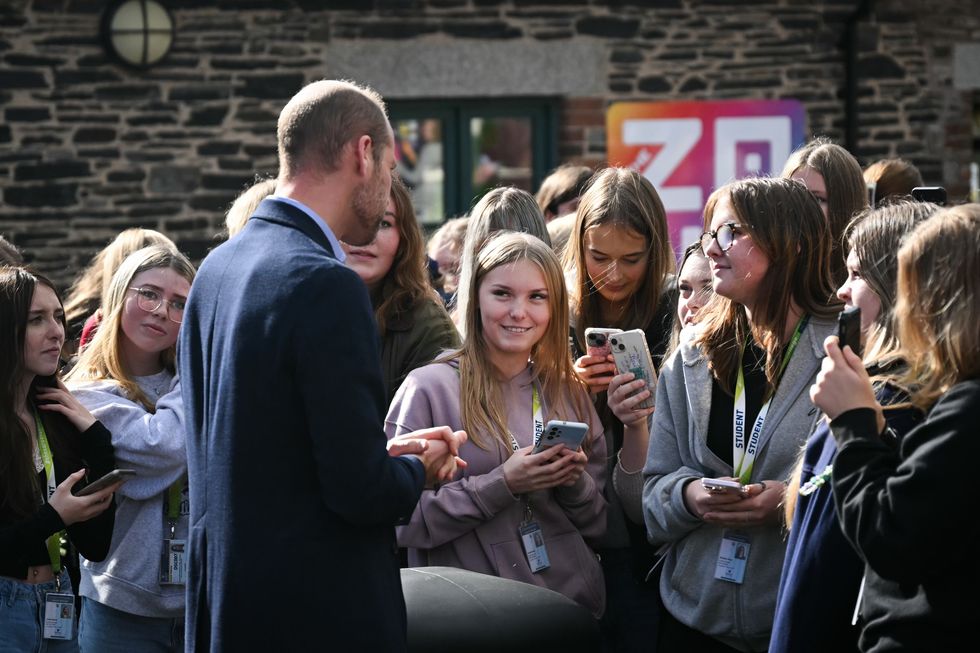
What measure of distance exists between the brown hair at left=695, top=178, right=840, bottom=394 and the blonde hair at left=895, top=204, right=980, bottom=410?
830 mm

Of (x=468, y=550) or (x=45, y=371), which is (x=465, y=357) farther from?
(x=45, y=371)

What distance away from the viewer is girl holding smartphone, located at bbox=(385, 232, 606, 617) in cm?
388

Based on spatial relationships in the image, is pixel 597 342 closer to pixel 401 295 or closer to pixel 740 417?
pixel 740 417

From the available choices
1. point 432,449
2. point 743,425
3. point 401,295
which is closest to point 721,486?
point 743,425

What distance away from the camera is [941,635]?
2.64 meters

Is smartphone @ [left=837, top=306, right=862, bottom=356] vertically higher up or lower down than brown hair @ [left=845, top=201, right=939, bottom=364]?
lower down

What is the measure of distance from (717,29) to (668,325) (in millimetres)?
6441

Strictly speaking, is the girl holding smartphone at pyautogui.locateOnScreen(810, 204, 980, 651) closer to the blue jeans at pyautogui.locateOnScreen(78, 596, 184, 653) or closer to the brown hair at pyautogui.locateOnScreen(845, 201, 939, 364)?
the brown hair at pyautogui.locateOnScreen(845, 201, 939, 364)

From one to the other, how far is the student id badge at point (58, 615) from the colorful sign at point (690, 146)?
6.96m

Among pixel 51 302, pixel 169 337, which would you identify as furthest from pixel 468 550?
pixel 51 302

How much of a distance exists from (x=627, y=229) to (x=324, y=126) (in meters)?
1.85

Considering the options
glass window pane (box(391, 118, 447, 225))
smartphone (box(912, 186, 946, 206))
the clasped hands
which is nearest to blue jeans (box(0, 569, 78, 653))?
the clasped hands

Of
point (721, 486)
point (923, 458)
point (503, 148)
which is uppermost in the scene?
point (503, 148)

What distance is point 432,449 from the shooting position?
304 cm
